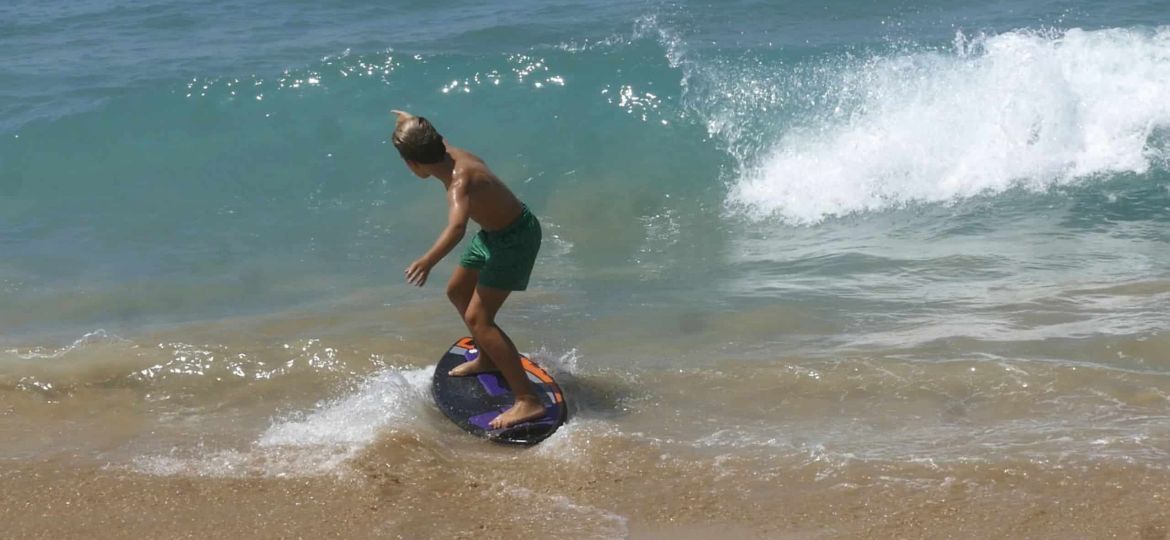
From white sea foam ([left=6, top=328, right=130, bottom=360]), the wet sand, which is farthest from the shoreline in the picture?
white sea foam ([left=6, top=328, right=130, bottom=360])

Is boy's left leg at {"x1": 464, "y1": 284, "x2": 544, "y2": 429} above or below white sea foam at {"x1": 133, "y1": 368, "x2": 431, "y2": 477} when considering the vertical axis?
above

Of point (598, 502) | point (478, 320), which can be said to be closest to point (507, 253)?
point (478, 320)

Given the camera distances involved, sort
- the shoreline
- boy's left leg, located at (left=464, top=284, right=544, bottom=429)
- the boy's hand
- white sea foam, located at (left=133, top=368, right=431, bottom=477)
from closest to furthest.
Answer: the shoreline < the boy's hand < white sea foam, located at (left=133, top=368, right=431, bottom=477) < boy's left leg, located at (left=464, top=284, right=544, bottom=429)

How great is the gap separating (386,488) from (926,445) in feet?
6.84

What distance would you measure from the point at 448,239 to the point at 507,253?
58 centimetres

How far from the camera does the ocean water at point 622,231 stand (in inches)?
191

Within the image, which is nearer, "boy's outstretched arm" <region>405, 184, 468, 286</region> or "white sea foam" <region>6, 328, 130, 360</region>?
"boy's outstretched arm" <region>405, 184, 468, 286</region>

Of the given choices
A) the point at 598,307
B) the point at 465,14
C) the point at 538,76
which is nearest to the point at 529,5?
the point at 465,14

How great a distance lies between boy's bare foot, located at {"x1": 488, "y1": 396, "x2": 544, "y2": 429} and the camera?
16.0 feet

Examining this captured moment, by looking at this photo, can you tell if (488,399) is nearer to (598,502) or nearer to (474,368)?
(474,368)

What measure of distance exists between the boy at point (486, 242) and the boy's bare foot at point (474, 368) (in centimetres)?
22

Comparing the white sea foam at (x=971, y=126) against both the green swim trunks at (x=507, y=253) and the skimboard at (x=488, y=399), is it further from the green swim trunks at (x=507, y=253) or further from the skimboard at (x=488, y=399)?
the green swim trunks at (x=507, y=253)

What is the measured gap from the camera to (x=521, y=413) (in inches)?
193

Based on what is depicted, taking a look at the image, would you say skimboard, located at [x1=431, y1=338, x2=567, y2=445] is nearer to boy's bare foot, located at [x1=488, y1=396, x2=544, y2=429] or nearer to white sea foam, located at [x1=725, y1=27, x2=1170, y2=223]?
boy's bare foot, located at [x1=488, y1=396, x2=544, y2=429]
